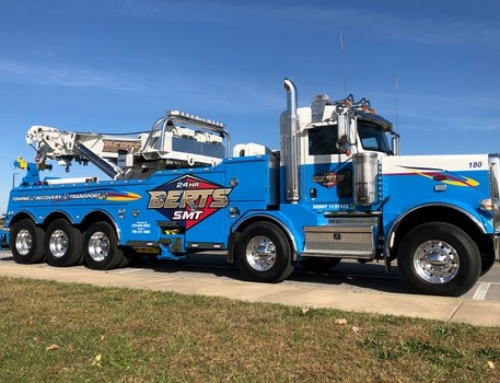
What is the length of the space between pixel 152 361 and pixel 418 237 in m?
5.25

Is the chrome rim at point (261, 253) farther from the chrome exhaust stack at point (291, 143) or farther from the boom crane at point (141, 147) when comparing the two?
the boom crane at point (141, 147)

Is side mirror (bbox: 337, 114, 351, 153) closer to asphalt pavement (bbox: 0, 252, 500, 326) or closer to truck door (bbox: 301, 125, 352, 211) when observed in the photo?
truck door (bbox: 301, 125, 352, 211)

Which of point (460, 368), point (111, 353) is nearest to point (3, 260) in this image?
point (111, 353)

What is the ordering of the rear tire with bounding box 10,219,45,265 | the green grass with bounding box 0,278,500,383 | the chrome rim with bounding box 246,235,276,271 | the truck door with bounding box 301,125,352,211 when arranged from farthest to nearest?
the rear tire with bounding box 10,219,45,265, the chrome rim with bounding box 246,235,276,271, the truck door with bounding box 301,125,352,211, the green grass with bounding box 0,278,500,383

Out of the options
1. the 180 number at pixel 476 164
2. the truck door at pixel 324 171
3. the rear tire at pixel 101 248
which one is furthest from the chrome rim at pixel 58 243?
the 180 number at pixel 476 164

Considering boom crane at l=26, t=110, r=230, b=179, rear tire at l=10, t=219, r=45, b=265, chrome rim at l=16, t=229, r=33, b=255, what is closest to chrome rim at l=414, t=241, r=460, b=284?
boom crane at l=26, t=110, r=230, b=179

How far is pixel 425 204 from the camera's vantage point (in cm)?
827

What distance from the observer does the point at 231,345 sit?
485 cm

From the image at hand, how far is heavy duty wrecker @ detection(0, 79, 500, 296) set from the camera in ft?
26.8

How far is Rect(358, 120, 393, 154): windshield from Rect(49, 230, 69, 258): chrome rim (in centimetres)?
809

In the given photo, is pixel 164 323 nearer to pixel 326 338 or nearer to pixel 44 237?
pixel 326 338

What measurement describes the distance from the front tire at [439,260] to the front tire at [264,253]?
213 cm

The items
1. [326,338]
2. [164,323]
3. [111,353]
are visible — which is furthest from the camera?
[164,323]

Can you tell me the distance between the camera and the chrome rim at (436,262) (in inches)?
314
